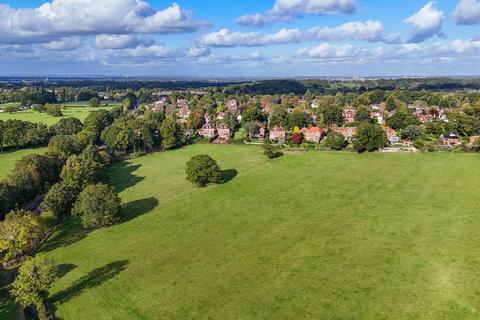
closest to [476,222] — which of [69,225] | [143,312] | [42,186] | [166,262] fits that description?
[166,262]

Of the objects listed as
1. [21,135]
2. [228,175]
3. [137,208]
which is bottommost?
[137,208]

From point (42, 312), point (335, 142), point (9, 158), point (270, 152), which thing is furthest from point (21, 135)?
point (335, 142)

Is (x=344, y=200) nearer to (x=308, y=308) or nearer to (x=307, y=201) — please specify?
(x=307, y=201)

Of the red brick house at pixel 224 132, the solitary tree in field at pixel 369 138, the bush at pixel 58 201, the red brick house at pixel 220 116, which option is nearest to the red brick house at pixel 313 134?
the solitary tree in field at pixel 369 138

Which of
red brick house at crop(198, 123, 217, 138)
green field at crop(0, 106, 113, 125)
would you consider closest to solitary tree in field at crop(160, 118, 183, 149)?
red brick house at crop(198, 123, 217, 138)

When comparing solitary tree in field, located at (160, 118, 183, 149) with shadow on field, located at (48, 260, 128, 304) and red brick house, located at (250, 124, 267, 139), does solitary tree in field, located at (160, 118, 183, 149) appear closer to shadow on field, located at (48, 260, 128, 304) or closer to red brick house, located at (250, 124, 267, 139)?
red brick house, located at (250, 124, 267, 139)

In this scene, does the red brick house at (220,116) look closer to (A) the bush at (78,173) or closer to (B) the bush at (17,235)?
(A) the bush at (78,173)

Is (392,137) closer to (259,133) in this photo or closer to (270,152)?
(259,133)
